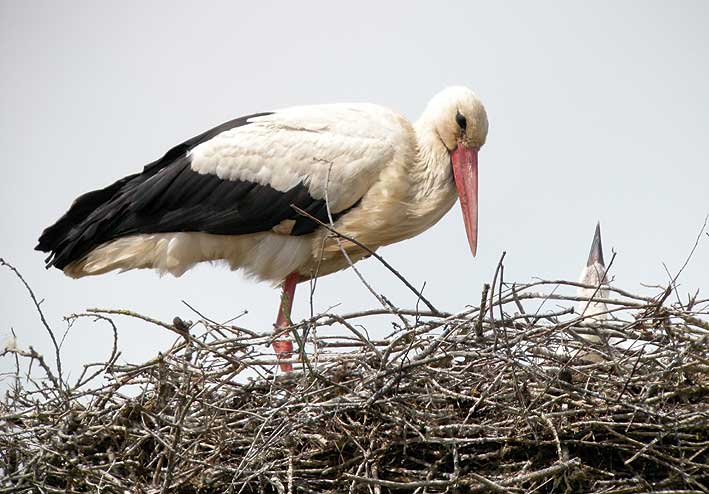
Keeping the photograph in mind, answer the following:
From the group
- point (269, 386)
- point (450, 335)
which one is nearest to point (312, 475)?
point (269, 386)

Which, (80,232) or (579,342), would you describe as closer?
(579,342)

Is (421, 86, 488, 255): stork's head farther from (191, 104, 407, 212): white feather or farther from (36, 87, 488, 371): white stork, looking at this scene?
(191, 104, 407, 212): white feather

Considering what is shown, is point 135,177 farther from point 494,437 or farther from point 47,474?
point 494,437

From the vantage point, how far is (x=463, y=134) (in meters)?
6.03

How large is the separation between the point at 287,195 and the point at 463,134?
86 centimetres

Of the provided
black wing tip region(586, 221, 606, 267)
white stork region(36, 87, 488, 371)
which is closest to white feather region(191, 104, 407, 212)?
white stork region(36, 87, 488, 371)

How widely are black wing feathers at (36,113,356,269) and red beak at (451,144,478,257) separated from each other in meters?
0.57

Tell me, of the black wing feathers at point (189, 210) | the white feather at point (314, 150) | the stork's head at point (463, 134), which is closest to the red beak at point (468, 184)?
the stork's head at point (463, 134)

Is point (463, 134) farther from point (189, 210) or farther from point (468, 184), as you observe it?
point (189, 210)

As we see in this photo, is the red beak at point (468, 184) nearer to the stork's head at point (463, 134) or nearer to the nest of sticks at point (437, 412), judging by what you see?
the stork's head at point (463, 134)

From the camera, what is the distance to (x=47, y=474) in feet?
15.4

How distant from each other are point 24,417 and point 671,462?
7.62 feet

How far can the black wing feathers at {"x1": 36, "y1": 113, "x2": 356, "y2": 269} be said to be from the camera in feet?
19.4

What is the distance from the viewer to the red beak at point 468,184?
19.3 feet
